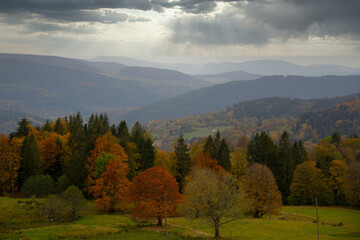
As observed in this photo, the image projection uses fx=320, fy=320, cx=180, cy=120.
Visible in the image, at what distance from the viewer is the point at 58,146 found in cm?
7956

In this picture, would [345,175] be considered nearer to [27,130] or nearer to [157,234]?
[157,234]

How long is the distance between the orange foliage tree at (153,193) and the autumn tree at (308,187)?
38.7 metres

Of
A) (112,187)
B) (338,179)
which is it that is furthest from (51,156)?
(338,179)

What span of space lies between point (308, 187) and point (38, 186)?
6369 cm

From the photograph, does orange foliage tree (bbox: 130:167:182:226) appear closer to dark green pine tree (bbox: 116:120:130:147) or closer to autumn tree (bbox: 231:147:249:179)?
dark green pine tree (bbox: 116:120:130:147)

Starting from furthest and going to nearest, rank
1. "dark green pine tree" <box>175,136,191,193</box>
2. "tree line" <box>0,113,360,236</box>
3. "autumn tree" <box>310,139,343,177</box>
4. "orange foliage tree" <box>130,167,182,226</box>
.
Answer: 1. "autumn tree" <box>310,139,343,177</box>
2. "dark green pine tree" <box>175,136,191,193</box>
3. "orange foliage tree" <box>130,167,182,226</box>
4. "tree line" <box>0,113,360,236</box>

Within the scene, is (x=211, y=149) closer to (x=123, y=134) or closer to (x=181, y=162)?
(x=181, y=162)

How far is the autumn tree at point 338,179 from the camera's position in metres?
82.0

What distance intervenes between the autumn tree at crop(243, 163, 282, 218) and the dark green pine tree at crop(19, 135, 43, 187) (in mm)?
46317

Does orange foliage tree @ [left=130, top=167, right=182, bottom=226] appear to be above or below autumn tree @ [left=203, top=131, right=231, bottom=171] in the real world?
below

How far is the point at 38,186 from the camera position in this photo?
220ft

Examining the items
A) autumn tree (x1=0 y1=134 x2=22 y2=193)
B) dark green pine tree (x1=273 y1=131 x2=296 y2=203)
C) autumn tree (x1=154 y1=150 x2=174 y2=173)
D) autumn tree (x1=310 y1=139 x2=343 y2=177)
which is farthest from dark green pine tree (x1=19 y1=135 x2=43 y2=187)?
autumn tree (x1=310 y1=139 x2=343 y2=177)

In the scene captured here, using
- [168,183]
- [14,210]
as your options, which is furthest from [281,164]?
[14,210]

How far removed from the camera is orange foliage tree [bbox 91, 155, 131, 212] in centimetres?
6044
